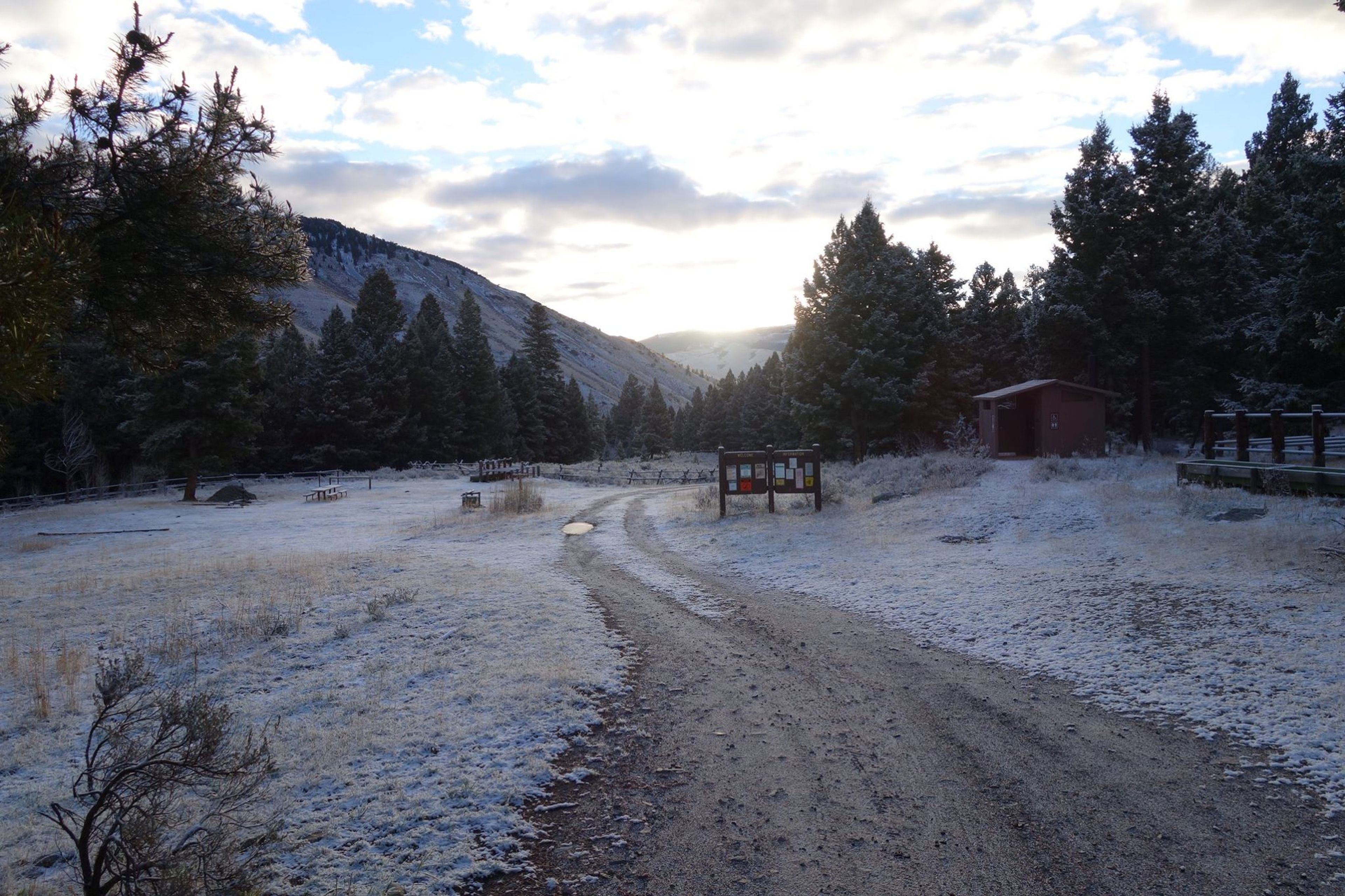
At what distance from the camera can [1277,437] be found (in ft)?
51.2

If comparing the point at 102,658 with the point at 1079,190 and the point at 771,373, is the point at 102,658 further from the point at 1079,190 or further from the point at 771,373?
the point at 771,373

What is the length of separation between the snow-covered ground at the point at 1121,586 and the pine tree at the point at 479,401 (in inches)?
1823

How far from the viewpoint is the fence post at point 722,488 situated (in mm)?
19875

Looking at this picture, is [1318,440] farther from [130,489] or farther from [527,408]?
[527,408]

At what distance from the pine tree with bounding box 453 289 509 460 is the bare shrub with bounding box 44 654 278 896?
57.8 m

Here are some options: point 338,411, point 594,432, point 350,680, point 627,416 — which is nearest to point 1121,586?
point 350,680

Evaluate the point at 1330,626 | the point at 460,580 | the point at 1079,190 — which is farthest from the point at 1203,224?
the point at 460,580

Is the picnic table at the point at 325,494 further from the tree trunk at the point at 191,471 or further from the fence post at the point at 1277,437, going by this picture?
the fence post at the point at 1277,437

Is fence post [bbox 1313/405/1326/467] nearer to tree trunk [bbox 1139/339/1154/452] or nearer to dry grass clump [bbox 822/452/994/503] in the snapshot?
dry grass clump [bbox 822/452/994/503]

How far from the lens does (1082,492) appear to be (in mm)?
16922

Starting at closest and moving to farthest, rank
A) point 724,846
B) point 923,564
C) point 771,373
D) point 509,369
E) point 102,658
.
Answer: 1. point 724,846
2. point 102,658
3. point 923,564
4. point 509,369
5. point 771,373

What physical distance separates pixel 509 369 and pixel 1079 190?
158 ft

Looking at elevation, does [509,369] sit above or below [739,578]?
above

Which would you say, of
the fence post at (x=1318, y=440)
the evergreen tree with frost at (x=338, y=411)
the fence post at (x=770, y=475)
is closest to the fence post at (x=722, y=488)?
the fence post at (x=770, y=475)
